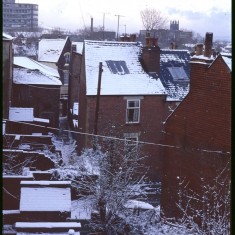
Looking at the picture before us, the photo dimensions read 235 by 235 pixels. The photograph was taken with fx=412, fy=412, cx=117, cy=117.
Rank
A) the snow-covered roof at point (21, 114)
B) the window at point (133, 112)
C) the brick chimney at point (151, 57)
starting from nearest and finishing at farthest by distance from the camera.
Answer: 1. the window at point (133, 112)
2. the snow-covered roof at point (21, 114)
3. the brick chimney at point (151, 57)

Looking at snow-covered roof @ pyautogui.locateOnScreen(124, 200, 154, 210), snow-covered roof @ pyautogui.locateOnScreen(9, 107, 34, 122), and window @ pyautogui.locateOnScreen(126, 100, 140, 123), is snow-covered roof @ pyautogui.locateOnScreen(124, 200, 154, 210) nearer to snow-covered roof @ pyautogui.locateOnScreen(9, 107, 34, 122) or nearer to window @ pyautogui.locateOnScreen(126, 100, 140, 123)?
window @ pyautogui.locateOnScreen(126, 100, 140, 123)

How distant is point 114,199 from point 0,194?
9.59 metres

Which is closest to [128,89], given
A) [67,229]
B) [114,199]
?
[114,199]

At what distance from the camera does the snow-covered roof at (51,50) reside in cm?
3683

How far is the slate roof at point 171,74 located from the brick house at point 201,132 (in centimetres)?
731

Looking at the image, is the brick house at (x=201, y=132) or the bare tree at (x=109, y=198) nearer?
the brick house at (x=201, y=132)

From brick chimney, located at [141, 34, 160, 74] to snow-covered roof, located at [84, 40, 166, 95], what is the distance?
326 mm

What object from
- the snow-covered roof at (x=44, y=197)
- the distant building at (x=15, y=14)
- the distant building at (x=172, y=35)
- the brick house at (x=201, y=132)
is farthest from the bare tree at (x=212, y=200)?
the distant building at (x=172, y=35)

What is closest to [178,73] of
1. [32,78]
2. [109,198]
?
[32,78]

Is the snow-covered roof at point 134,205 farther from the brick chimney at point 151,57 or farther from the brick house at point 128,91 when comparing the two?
the brick chimney at point 151,57

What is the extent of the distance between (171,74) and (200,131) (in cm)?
942

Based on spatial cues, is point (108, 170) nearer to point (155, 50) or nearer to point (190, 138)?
point (190, 138)

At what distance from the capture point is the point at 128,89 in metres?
18.3

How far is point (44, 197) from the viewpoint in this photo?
10430 mm
